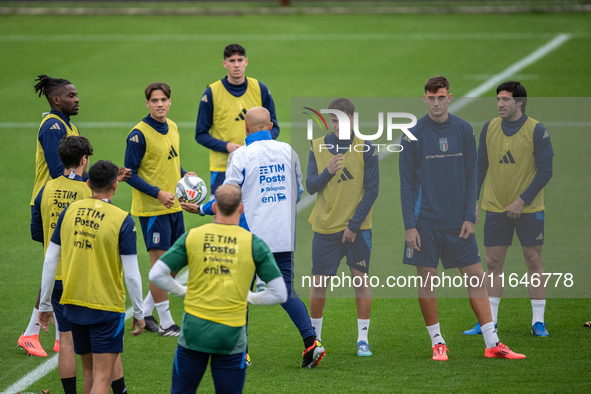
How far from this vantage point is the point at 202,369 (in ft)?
14.4

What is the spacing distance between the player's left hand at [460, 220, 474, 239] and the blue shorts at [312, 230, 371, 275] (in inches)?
34.5

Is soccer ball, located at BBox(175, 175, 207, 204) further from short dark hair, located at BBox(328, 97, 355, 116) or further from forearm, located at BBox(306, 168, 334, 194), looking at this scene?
short dark hair, located at BBox(328, 97, 355, 116)

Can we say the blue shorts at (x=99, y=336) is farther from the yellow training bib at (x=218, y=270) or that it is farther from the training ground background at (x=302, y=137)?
the training ground background at (x=302, y=137)

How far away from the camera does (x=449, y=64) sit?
20.8 metres

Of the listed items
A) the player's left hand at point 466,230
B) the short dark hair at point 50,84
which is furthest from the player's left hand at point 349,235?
the short dark hair at point 50,84

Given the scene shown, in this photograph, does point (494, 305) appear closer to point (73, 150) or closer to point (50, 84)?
point (73, 150)

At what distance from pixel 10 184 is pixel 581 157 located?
985 cm

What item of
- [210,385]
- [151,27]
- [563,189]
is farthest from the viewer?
[151,27]

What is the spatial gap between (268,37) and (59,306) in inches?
782

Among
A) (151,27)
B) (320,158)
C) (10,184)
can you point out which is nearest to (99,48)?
(151,27)

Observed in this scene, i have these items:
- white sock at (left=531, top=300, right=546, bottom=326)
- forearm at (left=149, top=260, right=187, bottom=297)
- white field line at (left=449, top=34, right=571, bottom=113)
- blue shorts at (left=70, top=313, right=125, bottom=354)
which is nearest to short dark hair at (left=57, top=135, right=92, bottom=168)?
blue shorts at (left=70, top=313, right=125, bottom=354)

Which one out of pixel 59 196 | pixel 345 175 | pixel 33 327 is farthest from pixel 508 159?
pixel 33 327

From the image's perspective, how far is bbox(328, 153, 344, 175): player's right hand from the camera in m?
6.28

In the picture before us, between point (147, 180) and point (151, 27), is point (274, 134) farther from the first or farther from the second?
point (151, 27)
